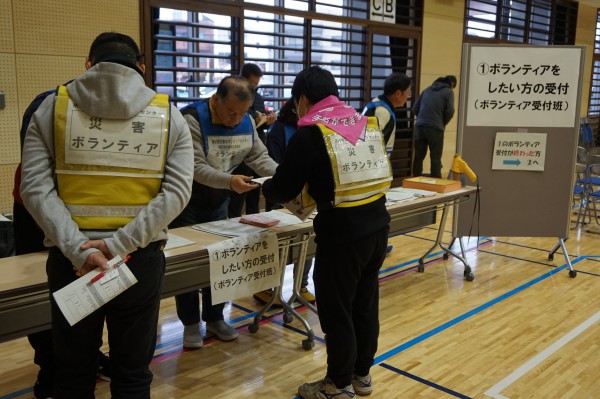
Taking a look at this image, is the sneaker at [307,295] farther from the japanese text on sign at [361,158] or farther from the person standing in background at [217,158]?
the japanese text on sign at [361,158]

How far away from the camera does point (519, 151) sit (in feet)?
13.4

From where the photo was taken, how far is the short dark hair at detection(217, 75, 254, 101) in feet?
8.50

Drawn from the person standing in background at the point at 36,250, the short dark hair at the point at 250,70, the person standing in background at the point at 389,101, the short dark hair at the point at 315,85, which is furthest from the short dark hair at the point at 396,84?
the person standing in background at the point at 36,250

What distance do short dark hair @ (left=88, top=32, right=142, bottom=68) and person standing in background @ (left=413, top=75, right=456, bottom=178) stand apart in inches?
196

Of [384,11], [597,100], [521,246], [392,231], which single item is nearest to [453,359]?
[392,231]

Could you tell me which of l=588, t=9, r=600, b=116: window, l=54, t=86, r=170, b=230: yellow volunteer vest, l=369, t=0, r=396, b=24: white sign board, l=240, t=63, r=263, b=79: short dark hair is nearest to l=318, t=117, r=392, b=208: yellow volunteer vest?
l=54, t=86, r=170, b=230: yellow volunteer vest

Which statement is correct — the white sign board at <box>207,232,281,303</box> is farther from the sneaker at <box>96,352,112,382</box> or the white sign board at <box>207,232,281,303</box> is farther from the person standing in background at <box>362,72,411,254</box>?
the person standing in background at <box>362,72,411,254</box>

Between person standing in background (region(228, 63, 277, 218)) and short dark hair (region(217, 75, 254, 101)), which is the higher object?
short dark hair (region(217, 75, 254, 101))

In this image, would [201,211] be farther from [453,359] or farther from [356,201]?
[453,359]

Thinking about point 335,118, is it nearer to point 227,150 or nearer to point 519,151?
point 227,150

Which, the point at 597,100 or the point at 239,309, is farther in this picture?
the point at 597,100

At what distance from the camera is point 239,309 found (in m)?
3.55

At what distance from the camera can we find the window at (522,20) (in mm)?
8930

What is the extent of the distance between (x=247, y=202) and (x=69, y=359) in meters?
3.05
